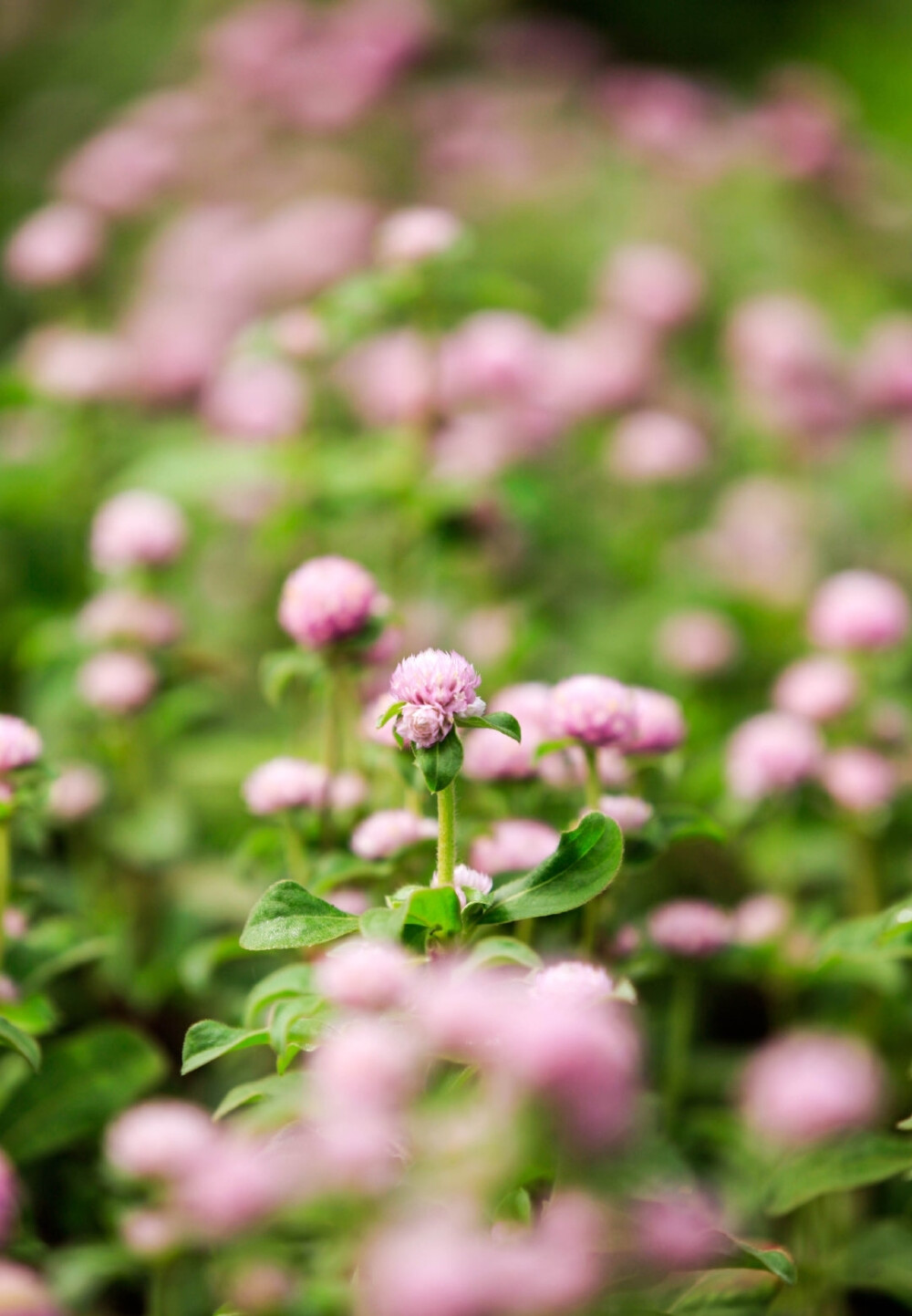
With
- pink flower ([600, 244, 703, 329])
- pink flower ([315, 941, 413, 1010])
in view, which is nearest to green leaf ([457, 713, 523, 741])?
pink flower ([315, 941, 413, 1010])

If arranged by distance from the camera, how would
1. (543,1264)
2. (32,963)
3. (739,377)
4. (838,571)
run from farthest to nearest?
(739,377) < (838,571) < (32,963) < (543,1264)

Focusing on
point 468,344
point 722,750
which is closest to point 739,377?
point 468,344

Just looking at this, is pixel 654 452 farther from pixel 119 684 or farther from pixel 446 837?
pixel 446 837

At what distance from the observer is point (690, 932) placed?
4.75ft

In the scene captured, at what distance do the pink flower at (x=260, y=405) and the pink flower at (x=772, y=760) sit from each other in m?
1.14

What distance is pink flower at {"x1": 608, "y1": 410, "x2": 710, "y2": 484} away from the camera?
107 inches

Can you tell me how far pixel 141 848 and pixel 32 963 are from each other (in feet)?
1.48

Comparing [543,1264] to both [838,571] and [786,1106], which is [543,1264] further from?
[838,571]

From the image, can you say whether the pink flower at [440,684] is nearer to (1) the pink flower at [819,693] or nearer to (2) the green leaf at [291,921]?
(2) the green leaf at [291,921]

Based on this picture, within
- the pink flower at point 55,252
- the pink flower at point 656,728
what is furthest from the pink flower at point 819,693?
the pink flower at point 55,252

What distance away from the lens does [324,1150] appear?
29.9 inches

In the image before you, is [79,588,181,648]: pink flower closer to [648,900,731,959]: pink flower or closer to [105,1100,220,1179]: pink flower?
[648,900,731,959]: pink flower

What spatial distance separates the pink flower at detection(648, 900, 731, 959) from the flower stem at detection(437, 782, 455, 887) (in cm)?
46

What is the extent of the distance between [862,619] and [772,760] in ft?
1.11
